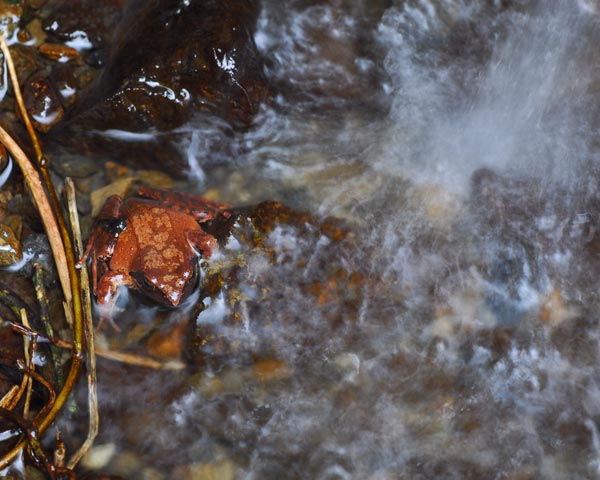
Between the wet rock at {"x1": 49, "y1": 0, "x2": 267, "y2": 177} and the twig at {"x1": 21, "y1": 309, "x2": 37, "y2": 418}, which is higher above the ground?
the wet rock at {"x1": 49, "y1": 0, "x2": 267, "y2": 177}

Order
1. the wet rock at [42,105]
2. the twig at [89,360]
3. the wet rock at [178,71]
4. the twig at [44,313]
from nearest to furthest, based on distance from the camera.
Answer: the twig at [89,360] → the twig at [44,313] → the wet rock at [178,71] → the wet rock at [42,105]

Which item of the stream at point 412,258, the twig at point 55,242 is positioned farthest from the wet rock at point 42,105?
the stream at point 412,258

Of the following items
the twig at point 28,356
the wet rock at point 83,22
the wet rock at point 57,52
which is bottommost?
the twig at point 28,356

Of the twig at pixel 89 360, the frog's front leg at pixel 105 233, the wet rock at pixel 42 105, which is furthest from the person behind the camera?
the wet rock at pixel 42 105

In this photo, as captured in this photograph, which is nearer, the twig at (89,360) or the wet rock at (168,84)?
the twig at (89,360)

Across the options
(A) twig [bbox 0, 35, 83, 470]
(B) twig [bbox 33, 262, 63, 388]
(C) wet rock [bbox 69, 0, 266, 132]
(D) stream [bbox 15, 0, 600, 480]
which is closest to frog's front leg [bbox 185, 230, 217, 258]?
(D) stream [bbox 15, 0, 600, 480]

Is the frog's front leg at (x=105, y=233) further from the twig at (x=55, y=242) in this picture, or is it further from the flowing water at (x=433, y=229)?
the flowing water at (x=433, y=229)

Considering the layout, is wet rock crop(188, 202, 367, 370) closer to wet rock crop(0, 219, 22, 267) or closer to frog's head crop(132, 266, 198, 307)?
frog's head crop(132, 266, 198, 307)
